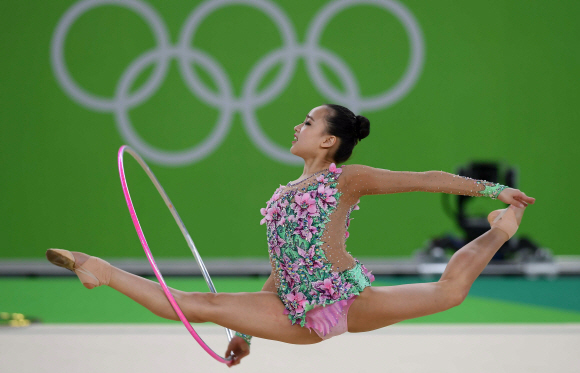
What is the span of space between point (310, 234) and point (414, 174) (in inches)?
20.7

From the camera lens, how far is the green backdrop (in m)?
8.67

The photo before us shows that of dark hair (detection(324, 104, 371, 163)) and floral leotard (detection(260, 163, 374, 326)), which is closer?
floral leotard (detection(260, 163, 374, 326))

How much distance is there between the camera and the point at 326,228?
2756 mm

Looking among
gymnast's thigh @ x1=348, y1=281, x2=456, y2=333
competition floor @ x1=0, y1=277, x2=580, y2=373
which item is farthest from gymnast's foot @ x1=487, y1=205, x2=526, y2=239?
competition floor @ x1=0, y1=277, x2=580, y2=373

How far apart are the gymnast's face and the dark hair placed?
0.09 feet

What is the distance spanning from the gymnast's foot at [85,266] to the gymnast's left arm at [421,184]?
112 cm

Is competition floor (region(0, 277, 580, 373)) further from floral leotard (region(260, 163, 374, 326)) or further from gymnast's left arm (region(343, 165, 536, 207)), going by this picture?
gymnast's left arm (region(343, 165, 536, 207))

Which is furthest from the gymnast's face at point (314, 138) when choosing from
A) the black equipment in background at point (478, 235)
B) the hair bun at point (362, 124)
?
the black equipment in background at point (478, 235)

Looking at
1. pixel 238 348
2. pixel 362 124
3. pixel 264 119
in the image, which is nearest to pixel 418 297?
pixel 362 124

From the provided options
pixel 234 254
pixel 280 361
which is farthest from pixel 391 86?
pixel 280 361

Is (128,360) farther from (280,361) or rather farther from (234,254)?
(234,254)

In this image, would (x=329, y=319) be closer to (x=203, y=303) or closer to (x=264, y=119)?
(x=203, y=303)

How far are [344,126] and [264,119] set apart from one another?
582 cm

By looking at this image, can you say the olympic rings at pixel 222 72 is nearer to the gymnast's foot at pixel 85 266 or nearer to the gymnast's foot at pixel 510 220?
the gymnast's foot at pixel 510 220
